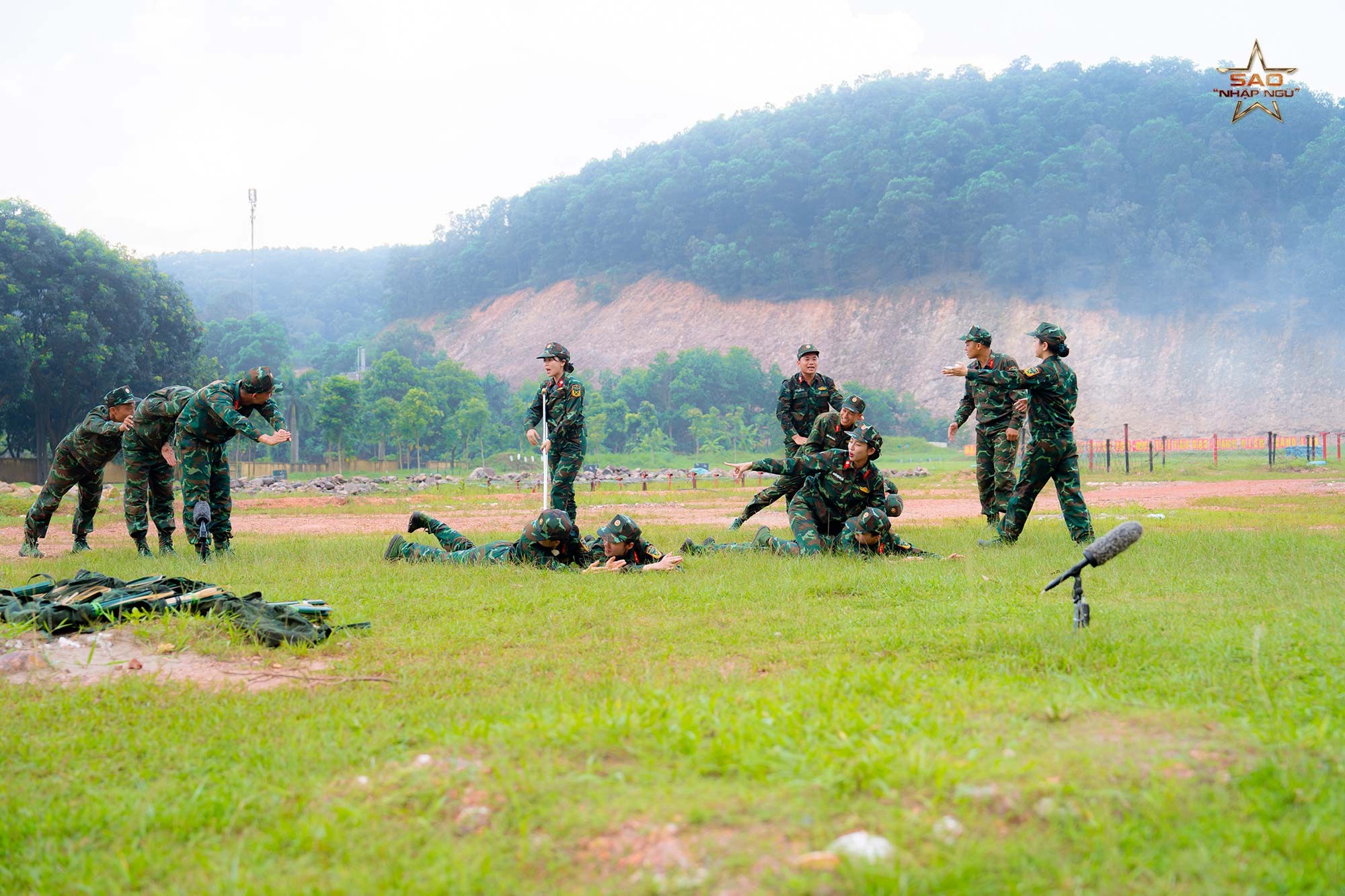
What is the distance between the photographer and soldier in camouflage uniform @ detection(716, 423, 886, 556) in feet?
29.6

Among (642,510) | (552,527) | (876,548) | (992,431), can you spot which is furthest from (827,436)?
(642,510)

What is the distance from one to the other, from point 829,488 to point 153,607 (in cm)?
578

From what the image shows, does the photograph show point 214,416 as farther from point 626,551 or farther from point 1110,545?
point 1110,545

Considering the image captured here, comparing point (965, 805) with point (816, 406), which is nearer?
point (965, 805)

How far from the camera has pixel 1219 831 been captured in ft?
8.63

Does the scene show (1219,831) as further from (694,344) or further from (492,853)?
(694,344)

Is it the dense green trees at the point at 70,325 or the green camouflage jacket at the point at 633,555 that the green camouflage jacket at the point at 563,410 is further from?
the dense green trees at the point at 70,325

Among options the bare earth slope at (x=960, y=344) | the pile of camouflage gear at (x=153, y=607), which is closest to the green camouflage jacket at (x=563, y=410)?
the pile of camouflage gear at (x=153, y=607)

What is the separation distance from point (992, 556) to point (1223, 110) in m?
87.8

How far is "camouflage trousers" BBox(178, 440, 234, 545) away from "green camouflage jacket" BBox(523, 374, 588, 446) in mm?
3367

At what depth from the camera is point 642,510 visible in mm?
20156

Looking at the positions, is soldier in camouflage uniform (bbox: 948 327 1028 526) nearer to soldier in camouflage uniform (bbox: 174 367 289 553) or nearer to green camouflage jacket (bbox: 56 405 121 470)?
soldier in camouflage uniform (bbox: 174 367 289 553)

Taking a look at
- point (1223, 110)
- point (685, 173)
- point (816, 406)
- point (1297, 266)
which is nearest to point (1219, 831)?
point (816, 406)

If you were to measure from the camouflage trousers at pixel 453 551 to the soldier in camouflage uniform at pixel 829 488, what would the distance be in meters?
2.29
